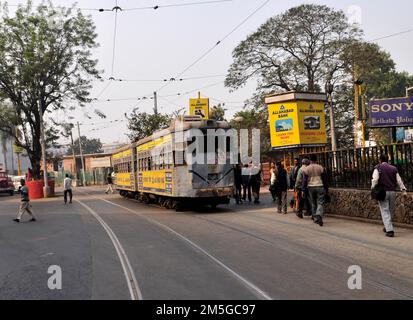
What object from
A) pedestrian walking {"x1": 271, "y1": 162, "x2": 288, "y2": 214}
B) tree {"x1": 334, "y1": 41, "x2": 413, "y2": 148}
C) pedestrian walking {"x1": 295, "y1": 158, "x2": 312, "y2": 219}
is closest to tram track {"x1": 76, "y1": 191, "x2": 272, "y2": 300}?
pedestrian walking {"x1": 295, "y1": 158, "x2": 312, "y2": 219}

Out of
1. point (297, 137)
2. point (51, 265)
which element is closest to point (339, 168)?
point (297, 137)

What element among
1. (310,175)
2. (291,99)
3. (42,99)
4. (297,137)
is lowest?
(310,175)

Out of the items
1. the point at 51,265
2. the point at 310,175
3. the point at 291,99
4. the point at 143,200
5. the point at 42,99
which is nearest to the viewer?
the point at 51,265

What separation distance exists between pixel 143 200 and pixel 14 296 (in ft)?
58.1

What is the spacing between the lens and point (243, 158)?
2616cm

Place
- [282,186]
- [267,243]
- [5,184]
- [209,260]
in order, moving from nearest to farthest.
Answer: [209,260] < [267,243] < [282,186] < [5,184]

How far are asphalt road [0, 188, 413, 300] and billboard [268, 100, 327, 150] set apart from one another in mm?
4416

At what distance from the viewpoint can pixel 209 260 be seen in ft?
27.4

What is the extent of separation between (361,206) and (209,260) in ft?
20.6

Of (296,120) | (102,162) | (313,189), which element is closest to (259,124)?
(296,120)

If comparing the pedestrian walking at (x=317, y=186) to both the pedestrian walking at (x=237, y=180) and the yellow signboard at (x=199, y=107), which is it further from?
the yellow signboard at (x=199, y=107)

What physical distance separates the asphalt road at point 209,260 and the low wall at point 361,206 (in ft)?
1.54

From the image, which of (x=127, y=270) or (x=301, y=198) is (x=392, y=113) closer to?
(x=301, y=198)

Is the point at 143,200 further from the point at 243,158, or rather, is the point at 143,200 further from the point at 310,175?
the point at 310,175
